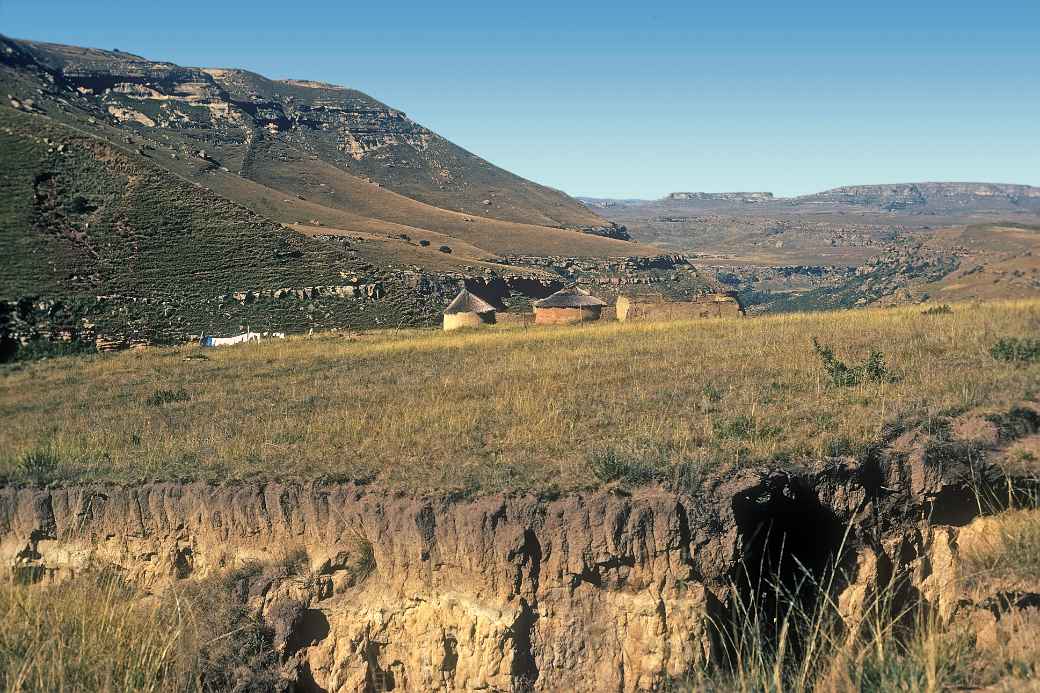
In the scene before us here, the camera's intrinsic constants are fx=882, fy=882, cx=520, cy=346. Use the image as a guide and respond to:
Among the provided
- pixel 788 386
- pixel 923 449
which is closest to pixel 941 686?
pixel 923 449

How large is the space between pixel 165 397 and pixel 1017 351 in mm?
11215

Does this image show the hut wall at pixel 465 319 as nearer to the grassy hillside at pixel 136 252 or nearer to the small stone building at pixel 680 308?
the small stone building at pixel 680 308

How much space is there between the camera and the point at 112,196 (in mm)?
48406

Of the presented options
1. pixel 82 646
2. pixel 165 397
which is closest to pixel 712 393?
pixel 82 646

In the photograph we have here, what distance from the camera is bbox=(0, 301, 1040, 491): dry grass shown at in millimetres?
7477

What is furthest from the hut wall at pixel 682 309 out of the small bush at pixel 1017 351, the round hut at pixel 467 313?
the small bush at pixel 1017 351

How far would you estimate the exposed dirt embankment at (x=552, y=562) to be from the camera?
6.24 meters

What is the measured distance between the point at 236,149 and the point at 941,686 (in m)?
130

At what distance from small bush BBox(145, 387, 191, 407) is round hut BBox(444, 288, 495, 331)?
19.2 metres

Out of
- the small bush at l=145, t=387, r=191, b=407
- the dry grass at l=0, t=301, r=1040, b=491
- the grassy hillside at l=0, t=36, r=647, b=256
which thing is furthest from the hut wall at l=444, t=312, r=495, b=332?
the grassy hillside at l=0, t=36, r=647, b=256

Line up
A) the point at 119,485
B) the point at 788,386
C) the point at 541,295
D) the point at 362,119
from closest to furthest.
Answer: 1. the point at 119,485
2. the point at 788,386
3. the point at 541,295
4. the point at 362,119

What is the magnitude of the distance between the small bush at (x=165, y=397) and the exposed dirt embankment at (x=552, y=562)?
5425 mm

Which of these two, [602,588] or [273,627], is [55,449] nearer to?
[273,627]

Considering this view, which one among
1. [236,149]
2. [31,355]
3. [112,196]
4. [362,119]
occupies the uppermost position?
[362,119]
